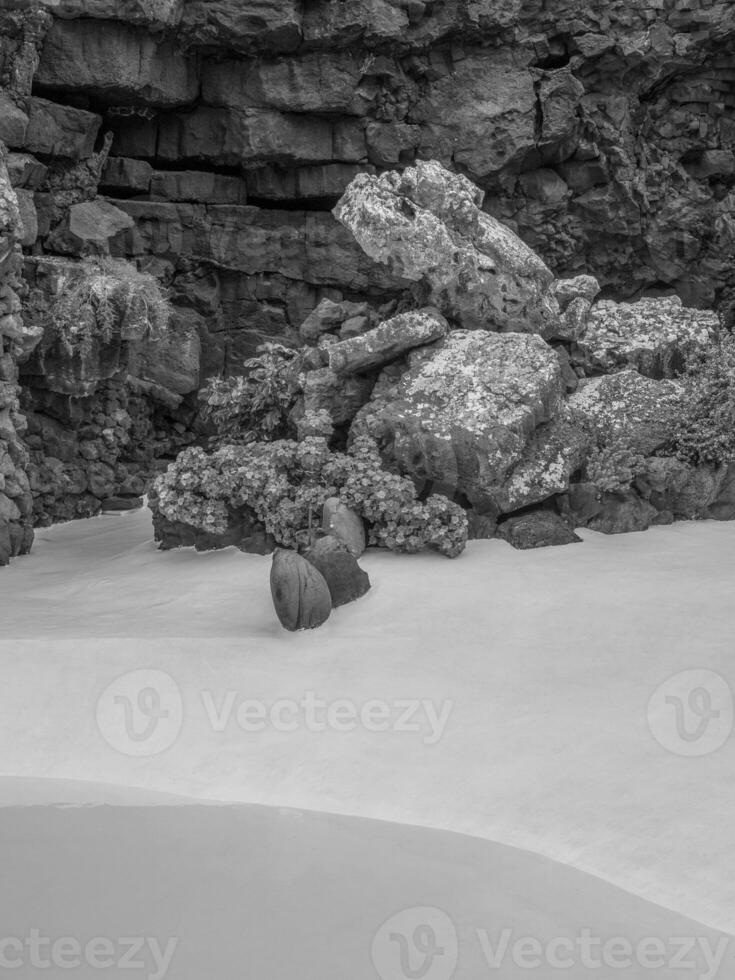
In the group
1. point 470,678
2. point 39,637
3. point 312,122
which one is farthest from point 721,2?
point 39,637

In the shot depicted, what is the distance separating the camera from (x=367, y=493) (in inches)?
359

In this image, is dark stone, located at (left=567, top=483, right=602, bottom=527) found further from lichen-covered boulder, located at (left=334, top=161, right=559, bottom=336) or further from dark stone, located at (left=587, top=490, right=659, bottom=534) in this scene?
lichen-covered boulder, located at (left=334, top=161, right=559, bottom=336)

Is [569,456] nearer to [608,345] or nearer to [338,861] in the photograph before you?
[608,345]

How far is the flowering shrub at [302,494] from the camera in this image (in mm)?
8953

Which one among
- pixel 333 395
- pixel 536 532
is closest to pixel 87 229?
pixel 333 395

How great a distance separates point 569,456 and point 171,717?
5.24 m

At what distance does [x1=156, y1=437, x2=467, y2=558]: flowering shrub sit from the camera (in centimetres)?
895

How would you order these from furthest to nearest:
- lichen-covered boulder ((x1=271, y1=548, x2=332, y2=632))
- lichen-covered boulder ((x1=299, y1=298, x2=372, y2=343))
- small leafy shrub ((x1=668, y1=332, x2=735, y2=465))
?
lichen-covered boulder ((x1=299, y1=298, x2=372, y2=343)), small leafy shrub ((x1=668, y1=332, x2=735, y2=465)), lichen-covered boulder ((x1=271, y1=548, x2=332, y2=632))

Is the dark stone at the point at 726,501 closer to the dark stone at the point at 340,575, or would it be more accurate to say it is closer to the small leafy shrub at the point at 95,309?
the dark stone at the point at 340,575

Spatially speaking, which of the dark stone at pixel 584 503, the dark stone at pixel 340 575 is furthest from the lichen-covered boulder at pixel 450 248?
the dark stone at pixel 340 575

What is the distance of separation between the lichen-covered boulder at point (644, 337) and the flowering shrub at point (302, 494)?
355 centimetres

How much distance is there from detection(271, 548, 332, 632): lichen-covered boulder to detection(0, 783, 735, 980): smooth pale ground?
2.26m

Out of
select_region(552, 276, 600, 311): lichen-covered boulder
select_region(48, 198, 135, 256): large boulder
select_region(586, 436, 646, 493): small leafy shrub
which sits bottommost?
select_region(586, 436, 646, 493): small leafy shrub

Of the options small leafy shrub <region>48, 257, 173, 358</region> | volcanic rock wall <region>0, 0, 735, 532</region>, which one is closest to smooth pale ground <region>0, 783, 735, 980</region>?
small leafy shrub <region>48, 257, 173, 358</region>
